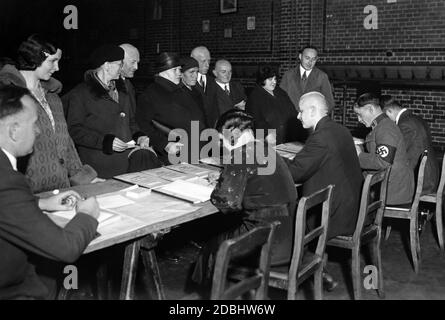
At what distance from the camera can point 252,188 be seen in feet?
8.91

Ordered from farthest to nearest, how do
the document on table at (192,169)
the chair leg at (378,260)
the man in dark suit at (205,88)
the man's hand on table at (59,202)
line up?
the man in dark suit at (205,88) < the document on table at (192,169) < the chair leg at (378,260) < the man's hand on table at (59,202)

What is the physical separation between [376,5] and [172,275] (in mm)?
6336

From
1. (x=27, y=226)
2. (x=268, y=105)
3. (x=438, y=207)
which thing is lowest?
(x=438, y=207)

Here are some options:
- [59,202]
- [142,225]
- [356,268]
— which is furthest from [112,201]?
[356,268]

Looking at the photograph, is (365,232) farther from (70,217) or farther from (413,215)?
(70,217)

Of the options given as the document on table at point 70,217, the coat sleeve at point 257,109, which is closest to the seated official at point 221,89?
the coat sleeve at point 257,109

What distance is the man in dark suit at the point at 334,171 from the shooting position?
3.32 metres

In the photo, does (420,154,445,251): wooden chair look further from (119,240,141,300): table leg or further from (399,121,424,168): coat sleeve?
(119,240,141,300): table leg

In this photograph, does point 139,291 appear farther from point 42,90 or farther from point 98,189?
point 42,90

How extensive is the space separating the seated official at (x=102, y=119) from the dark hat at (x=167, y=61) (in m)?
0.55

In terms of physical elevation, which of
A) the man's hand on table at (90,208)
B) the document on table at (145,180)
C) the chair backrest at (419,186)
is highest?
the man's hand on table at (90,208)

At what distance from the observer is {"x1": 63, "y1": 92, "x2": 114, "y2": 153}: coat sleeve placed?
3.72m

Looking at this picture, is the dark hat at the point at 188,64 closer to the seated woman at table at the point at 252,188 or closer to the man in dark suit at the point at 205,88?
the man in dark suit at the point at 205,88

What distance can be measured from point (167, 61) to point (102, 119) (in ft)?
2.92
